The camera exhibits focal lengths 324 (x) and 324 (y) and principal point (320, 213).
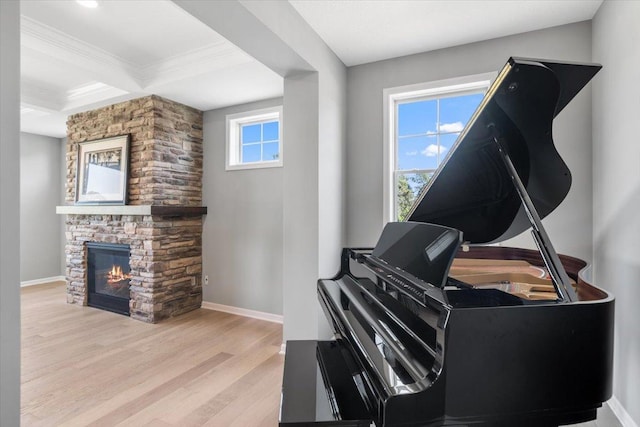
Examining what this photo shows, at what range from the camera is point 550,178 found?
5.19ft

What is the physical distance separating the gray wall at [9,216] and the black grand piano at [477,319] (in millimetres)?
914

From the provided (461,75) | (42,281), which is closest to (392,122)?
(461,75)

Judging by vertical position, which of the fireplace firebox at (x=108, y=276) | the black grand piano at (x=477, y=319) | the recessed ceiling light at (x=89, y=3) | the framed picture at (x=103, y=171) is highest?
the recessed ceiling light at (x=89, y=3)

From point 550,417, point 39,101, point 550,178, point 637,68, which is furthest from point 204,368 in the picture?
point 39,101

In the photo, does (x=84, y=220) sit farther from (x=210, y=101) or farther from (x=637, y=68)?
(x=637, y=68)

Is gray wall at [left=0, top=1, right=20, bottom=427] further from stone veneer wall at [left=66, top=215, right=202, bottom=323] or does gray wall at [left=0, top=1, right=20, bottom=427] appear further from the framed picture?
the framed picture

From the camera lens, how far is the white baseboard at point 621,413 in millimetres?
1916

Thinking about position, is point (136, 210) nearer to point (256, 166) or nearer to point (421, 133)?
point (256, 166)

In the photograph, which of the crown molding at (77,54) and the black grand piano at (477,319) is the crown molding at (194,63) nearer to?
the crown molding at (77,54)

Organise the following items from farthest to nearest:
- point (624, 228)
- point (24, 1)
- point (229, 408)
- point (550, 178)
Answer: point (24, 1)
point (229, 408)
point (624, 228)
point (550, 178)

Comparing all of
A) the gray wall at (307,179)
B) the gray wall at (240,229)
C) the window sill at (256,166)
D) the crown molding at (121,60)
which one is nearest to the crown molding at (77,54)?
the crown molding at (121,60)

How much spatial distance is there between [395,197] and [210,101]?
2.55 meters

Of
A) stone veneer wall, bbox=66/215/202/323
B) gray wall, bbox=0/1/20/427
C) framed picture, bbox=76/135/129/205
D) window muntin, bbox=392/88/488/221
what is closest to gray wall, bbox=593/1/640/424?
window muntin, bbox=392/88/488/221

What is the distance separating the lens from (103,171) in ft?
13.7
